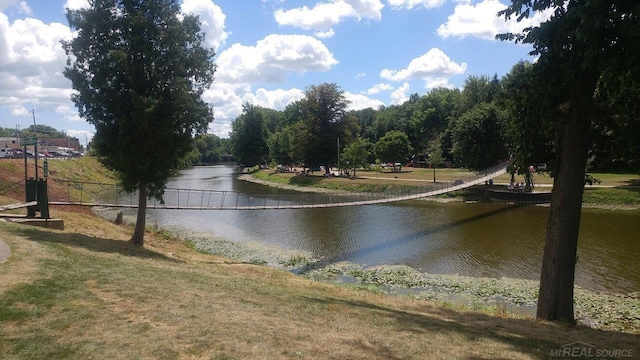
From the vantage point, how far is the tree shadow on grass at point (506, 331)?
632 centimetres

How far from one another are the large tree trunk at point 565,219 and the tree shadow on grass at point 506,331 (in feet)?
1.65

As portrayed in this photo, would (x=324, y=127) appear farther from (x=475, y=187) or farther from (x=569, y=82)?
(x=569, y=82)

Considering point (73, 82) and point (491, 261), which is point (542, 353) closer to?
point (491, 261)

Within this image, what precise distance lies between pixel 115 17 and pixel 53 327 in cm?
1274

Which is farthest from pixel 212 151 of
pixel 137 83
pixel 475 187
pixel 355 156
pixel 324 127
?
pixel 137 83

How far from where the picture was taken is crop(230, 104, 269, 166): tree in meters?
90.1

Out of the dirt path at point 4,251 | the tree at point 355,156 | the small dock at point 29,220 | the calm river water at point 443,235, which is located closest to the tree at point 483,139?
the calm river water at point 443,235

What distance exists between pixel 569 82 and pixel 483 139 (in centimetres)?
3578

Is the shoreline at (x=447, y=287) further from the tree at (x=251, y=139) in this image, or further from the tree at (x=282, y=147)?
the tree at (x=251, y=139)

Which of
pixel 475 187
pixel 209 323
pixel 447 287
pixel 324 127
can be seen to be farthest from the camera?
pixel 324 127

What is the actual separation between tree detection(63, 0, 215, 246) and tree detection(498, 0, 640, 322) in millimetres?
11081

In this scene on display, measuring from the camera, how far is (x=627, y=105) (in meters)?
7.78

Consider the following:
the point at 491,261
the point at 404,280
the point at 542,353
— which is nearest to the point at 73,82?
the point at 404,280

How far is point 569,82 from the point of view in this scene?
23.8 ft
